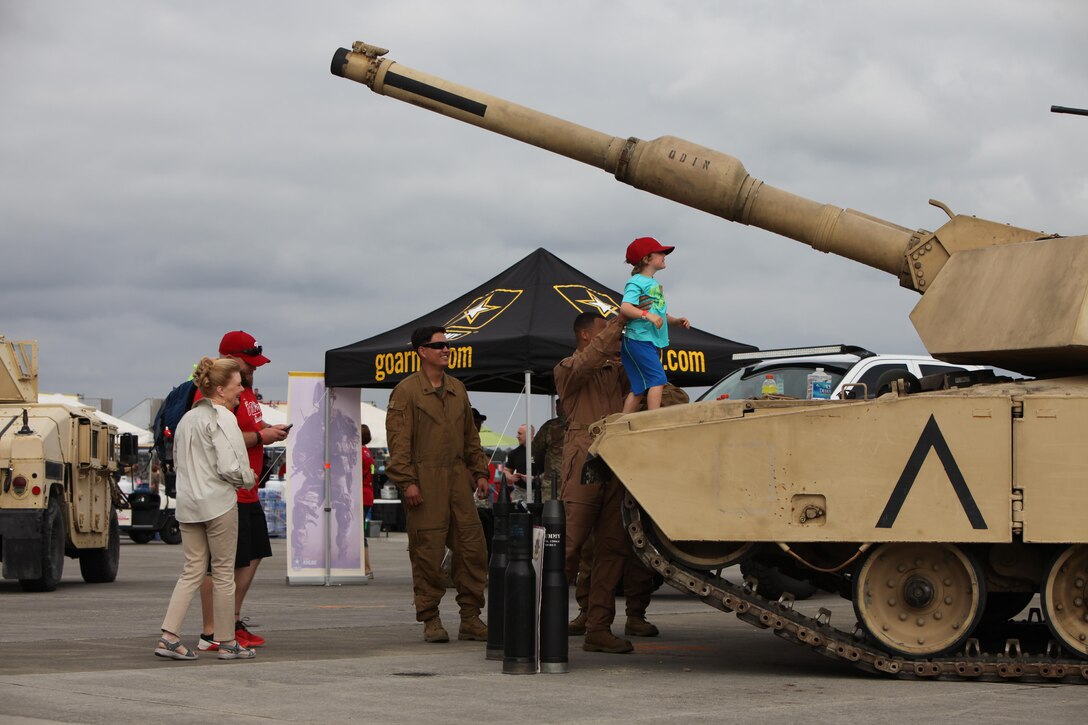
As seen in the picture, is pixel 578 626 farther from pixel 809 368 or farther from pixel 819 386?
pixel 809 368

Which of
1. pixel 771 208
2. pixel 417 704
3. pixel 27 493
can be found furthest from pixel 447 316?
pixel 417 704

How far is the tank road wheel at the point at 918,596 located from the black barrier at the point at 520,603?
1.92 meters

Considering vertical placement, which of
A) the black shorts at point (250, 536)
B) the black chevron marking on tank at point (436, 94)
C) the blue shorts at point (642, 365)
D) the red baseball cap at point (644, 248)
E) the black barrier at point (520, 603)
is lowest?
the black barrier at point (520, 603)

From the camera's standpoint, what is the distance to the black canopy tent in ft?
50.1

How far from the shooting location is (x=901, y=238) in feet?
33.7

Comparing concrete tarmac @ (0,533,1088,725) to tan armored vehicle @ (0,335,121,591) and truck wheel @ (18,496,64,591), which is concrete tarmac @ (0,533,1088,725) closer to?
tan armored vehicle @ (0,335,121,591)

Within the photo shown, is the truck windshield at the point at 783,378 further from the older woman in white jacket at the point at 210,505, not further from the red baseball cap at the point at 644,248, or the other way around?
the older woman in white jacket at the point at 210,505

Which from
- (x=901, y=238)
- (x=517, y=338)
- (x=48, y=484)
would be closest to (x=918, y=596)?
(x=901, y=238)

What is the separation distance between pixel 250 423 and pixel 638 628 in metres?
3.38

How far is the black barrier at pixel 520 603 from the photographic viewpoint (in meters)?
8.98

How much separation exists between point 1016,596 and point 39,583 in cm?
→ 1051

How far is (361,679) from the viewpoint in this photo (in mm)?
8523

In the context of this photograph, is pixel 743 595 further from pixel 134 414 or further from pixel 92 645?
pixel 134 414

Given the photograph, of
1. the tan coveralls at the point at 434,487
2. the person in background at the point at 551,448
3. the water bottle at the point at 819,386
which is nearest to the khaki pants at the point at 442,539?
the tan coveralls at the point at 434,487
